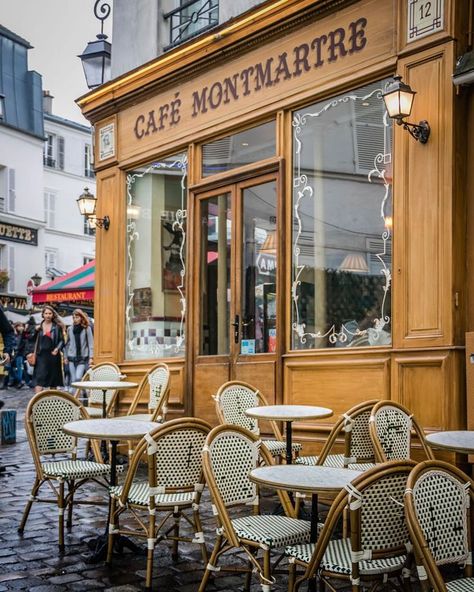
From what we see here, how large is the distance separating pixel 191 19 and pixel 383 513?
7.50 metres

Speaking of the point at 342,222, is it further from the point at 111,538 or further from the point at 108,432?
the point at 111,538

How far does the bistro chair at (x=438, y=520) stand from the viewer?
2859 mm

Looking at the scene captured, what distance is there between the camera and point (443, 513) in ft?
10.2

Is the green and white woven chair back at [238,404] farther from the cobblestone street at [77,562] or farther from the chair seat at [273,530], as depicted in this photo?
the chair seat at [273,530]

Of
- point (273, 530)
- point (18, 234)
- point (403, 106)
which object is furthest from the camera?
point (18, 234)

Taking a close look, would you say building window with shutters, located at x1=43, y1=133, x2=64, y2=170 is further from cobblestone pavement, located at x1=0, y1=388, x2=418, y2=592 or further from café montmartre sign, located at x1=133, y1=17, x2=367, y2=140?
cobblestone pavement, located at x1=0, y1=388, x2=418, y2=592

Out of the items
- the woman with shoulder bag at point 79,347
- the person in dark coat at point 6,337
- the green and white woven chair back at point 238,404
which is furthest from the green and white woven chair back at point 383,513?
the woman with shoulder bag at point 79,347

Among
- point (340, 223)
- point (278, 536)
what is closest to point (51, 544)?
point (278, 536)

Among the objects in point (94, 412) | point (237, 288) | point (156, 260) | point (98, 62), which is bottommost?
point (94, 412)

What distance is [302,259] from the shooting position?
24.3 feet

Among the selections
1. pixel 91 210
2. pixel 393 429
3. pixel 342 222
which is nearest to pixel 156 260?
pixel 91 210

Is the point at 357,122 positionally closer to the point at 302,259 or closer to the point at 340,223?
the point at 340,223

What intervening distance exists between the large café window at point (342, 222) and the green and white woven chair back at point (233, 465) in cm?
267

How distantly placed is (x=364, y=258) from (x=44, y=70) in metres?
26.2
